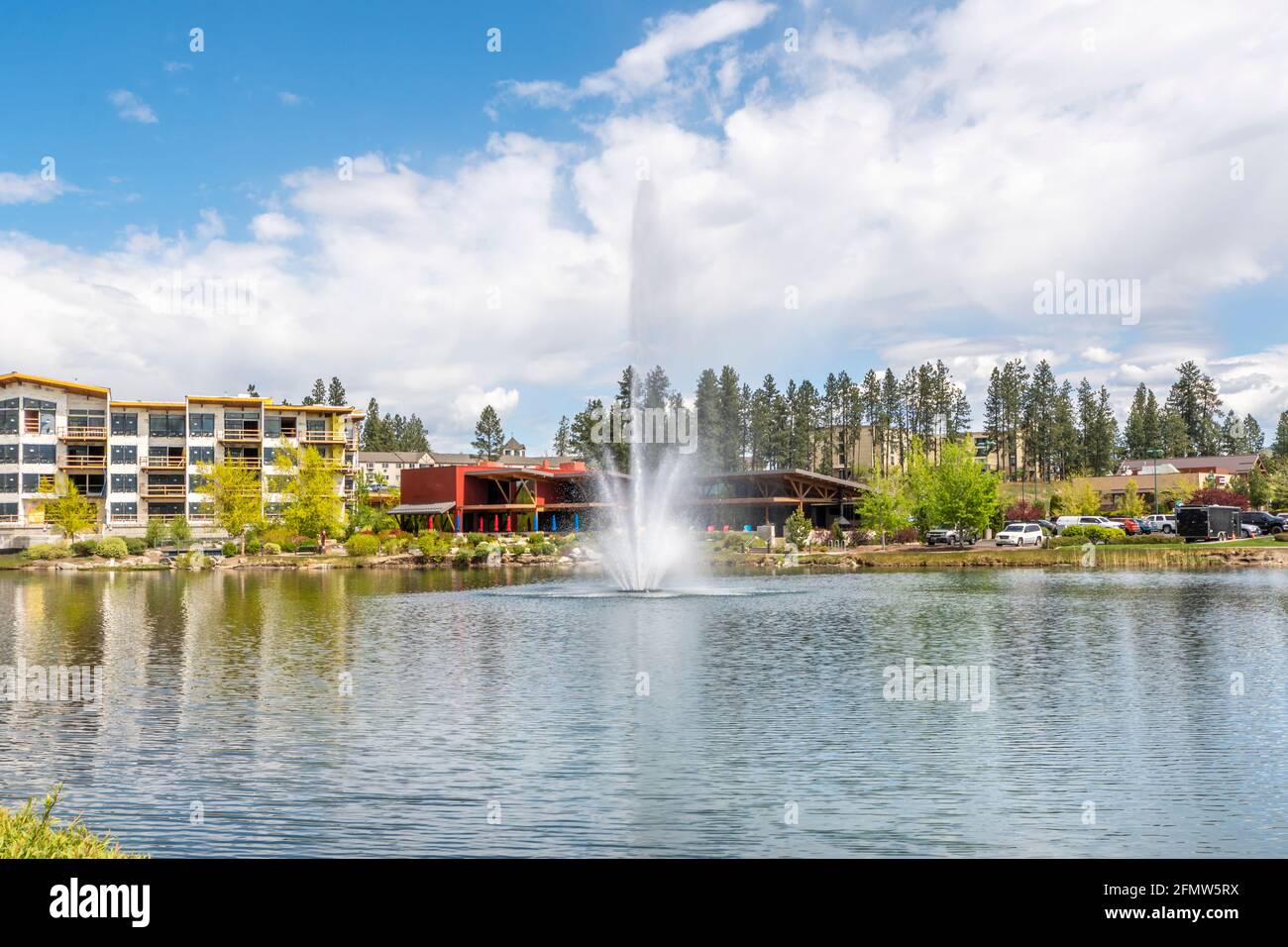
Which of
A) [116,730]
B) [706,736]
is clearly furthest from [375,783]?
[116,730]

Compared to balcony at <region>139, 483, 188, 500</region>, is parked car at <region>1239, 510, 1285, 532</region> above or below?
below

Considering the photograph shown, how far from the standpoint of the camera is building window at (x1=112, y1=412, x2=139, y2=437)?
10850cm

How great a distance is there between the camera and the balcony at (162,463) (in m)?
109

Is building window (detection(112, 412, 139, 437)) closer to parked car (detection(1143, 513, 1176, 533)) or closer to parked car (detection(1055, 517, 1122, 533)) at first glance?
parked car (detection(1055, 517, 1122, 533))

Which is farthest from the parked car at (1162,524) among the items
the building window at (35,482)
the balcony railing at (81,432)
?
the building window at (35,482)

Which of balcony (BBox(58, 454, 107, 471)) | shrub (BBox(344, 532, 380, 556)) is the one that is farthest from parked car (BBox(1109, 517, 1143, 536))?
balcony (BBox(58, 454, 107, 471))

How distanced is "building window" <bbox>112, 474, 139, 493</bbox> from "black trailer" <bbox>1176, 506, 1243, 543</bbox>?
4087 inches

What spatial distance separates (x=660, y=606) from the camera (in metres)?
46.6

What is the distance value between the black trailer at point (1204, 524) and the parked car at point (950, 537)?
16914 mm

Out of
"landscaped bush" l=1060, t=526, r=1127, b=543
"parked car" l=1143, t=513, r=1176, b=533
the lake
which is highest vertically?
"parked car" l=1143, t=513, r=1176, b=533

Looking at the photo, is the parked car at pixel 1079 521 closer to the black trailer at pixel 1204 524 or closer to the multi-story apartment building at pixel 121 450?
the black trailer at pixel 1204 524

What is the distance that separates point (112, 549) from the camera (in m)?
93.6
